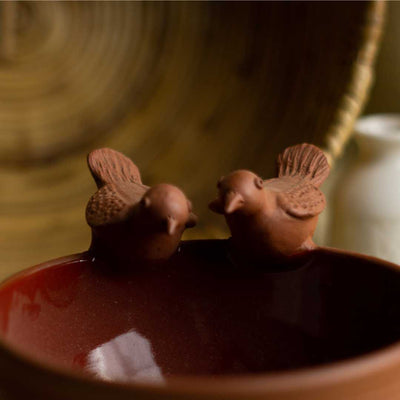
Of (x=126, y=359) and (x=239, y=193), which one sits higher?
(x=239, y=193)

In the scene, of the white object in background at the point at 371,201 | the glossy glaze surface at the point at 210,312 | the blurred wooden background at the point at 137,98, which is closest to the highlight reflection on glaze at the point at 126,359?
the glossy glaze surface at the point at 210,312

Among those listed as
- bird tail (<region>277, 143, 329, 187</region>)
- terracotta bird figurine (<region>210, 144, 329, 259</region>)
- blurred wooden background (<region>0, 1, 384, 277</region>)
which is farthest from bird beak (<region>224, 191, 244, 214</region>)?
blurred wooden background (<region>0, 1, 384, 277</region>)

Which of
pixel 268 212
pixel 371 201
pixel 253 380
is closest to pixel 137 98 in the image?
pixel 371 201

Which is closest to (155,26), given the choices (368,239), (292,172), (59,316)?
(368,239)

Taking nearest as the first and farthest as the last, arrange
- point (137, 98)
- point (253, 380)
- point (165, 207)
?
point (253, 380)
point (165, 207)
point (137, 98)

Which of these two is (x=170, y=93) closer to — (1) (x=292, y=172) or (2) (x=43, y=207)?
(2) (x=43, y=207)

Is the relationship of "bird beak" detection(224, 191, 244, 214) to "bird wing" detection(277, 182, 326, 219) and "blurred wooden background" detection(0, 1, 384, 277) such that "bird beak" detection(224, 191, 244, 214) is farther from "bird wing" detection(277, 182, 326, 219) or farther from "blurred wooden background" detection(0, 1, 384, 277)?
"blurred wooden background" detection(0, 1, 384, 277)

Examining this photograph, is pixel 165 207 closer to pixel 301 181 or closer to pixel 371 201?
pixel 301 181
